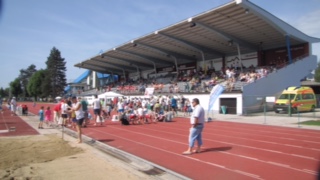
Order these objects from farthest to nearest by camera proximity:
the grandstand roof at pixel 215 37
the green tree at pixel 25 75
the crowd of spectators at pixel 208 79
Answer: the green tree at pixel 25 75 < the crowd of spectators at pixel 208 79 < the grandstand roof at pixel 215 37

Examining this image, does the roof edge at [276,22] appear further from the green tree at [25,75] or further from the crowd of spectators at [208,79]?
the green tree at [25,75]

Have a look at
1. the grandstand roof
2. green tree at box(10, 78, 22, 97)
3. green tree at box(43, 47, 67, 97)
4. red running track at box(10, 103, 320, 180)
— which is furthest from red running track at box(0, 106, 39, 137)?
green tree at box(10, 78, 22, 97)

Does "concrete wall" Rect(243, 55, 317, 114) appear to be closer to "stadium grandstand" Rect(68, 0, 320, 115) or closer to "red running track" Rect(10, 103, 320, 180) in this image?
"stadium grandstand" Rect(68, 0, 320, 115)

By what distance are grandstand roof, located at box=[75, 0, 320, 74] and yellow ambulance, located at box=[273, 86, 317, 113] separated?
7.37m

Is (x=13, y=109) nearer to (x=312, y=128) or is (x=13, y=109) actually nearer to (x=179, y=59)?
(x=179, y=59)

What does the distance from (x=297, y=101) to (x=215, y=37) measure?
13.1 meters

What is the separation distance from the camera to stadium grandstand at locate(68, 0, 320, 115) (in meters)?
28.4

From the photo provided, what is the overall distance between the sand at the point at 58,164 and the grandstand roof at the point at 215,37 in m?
20.1

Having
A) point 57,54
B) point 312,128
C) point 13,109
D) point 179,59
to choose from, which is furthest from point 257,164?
point 57,54

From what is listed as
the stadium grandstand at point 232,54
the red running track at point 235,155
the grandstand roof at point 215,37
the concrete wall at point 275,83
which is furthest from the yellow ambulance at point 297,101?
the red running track at point 235,155

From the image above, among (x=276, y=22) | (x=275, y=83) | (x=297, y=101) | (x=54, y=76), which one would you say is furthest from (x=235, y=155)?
(x=54, y=76)

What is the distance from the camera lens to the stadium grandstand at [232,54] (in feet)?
93.2

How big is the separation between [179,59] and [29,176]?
43254 millimetres

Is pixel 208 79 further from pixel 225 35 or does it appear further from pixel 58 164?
pixel 58 164
